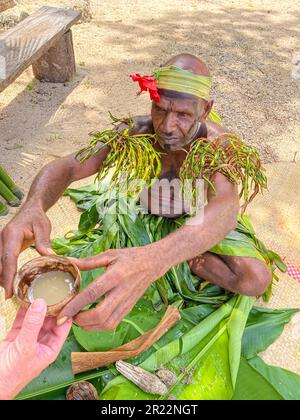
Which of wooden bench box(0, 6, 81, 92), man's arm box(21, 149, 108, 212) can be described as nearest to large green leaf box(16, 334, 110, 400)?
man's arm box(21, 149, 108, 212)

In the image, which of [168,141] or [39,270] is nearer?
[39,270]

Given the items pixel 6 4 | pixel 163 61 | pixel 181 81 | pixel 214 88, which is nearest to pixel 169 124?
pixel 181 81

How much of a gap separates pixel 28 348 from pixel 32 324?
9cm

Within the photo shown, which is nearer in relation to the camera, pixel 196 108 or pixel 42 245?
pixel 42 245

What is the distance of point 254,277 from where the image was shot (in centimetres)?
210

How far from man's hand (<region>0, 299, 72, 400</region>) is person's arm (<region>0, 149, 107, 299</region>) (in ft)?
0.62

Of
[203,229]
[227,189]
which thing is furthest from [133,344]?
[227,189]

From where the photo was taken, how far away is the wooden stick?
187 centimetres

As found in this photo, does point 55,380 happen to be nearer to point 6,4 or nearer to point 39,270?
point 39,270

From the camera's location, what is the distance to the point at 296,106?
14.1 ft

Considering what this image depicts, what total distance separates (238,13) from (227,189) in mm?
5286

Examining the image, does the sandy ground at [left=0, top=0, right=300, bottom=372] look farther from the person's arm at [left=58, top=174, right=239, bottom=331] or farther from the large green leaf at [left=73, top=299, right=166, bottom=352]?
the person's arm at [left=58, top=174, right=239, bottom=331]

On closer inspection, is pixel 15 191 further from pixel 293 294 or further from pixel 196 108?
pixel 293 294

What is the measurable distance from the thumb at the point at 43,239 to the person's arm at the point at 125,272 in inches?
6.5
